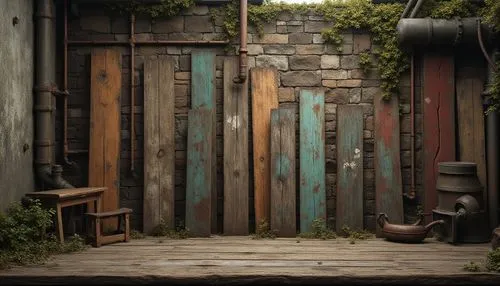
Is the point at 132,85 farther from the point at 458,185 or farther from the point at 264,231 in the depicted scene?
the point at 458,185

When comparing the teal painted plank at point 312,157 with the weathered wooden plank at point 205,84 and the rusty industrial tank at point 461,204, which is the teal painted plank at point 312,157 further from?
the rusty industrial tank at point 461,204

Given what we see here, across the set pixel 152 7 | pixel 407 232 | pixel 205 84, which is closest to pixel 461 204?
pixel 407 232

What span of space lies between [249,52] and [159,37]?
1.23 metres

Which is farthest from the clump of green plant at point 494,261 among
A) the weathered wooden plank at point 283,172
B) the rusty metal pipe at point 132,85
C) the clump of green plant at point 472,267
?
the rusty metal pipe at point 132,85

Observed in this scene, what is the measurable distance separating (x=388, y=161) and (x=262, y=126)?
1.72m

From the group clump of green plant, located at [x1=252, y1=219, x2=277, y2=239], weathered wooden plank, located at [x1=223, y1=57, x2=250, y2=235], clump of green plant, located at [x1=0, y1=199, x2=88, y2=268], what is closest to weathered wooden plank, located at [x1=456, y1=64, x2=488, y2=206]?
clump of green plant, located at [x1=252, y1=219, x2=277, y2=239]

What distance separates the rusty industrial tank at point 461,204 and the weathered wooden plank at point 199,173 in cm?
285

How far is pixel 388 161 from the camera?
666 cm

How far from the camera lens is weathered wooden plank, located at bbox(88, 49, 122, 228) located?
6.64 m

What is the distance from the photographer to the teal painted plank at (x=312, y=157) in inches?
260

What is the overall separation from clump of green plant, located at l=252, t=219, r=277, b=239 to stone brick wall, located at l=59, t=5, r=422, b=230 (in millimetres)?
605

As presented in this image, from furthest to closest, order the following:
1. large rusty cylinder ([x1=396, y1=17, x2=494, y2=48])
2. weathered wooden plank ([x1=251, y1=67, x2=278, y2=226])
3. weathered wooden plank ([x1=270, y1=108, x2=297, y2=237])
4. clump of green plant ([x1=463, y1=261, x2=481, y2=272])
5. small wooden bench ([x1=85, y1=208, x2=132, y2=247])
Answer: weathered wooden plank ([x1=251, y1=67, x2=278, y2=226]) < weathered wooden plank ([x1=270, y1=108, x2=297, y2=237]) < large rusty cylinder ([x1=396, y1=17, x2=494, y2=48]) < small wooden bench ([x1=85, y1=208, x2=132, y2=247]) < clump of green plant ([x1=463, y1=261, x2=481, y2=272])

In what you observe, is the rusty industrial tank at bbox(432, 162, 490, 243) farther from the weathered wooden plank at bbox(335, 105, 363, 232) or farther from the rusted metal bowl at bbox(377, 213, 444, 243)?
the weathered wooden plank at bbox(335, 105, 363, 232)

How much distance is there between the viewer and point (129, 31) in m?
6.82
